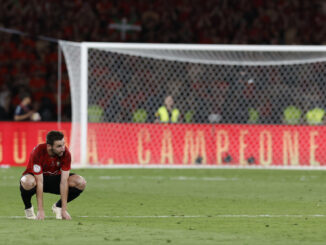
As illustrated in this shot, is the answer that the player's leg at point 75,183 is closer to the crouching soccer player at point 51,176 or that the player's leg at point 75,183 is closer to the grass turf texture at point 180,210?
the crouching soccer player at point 51,176

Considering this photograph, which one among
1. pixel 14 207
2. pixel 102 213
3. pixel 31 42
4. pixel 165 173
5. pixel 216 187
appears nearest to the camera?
pixel 102 213

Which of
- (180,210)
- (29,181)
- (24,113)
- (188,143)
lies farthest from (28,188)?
(24,113)

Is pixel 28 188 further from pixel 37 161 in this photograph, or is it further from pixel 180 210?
pixel 180 210

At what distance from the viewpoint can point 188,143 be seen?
19.6 meters

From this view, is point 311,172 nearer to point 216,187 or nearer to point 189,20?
point 216,187

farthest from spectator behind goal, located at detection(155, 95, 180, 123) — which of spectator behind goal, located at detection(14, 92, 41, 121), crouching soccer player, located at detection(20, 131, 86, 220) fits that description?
crouching soccer player, located at detection(20, 131, 86, 220)

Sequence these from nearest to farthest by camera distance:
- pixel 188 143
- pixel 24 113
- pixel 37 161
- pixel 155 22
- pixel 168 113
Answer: pixel 37 161
pixel 188 143
pixel 168 113
pixel 24 113
pixel 155 22

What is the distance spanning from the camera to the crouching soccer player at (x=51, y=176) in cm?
905

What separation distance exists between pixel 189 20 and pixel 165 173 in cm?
978

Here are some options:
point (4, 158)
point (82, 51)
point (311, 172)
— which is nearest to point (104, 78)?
point (82, 51)

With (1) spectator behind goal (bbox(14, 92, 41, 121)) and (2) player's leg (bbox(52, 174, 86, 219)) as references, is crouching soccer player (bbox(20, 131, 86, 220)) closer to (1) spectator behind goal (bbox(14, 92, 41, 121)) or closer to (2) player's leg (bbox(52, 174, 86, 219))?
(2) player's leg (bbox(52, 174, 86, 219))

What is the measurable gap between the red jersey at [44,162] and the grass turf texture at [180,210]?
549mm

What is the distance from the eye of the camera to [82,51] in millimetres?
19344

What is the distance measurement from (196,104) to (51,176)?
→ 454 inches
